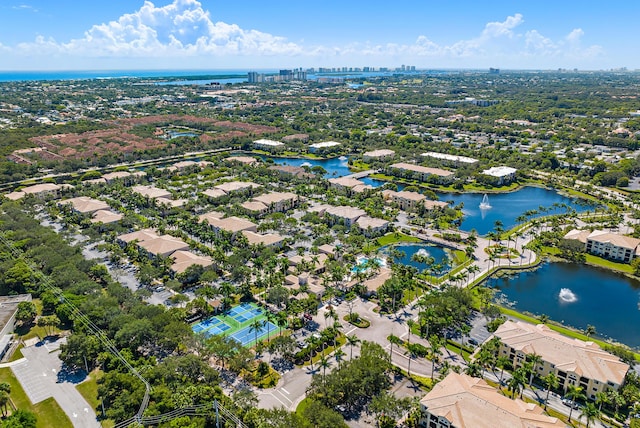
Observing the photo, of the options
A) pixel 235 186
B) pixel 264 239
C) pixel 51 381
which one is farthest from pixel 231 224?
pixel 51 381

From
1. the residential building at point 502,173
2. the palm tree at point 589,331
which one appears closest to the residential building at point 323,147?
the residential building at point 502,173

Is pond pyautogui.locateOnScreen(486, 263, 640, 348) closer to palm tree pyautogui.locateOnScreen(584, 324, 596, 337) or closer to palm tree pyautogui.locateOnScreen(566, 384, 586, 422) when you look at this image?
palm tree pyautogui.locateOnScreen(584, 324, 596, 337)

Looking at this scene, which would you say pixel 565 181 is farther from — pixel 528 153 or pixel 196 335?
pixel 196 335

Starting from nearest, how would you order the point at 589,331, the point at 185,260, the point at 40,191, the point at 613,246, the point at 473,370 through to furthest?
the point at 473,370 < the point at 589,331 < the point at 185,260 < the point at 613,246 < the point at 40,191

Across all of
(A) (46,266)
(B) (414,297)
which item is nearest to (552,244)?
(B) (414,297)

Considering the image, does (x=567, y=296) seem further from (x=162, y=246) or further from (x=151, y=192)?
(x=151, y=192)

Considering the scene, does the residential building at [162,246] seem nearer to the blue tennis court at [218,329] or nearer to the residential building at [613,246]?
the blue tennis court at [218,329]
